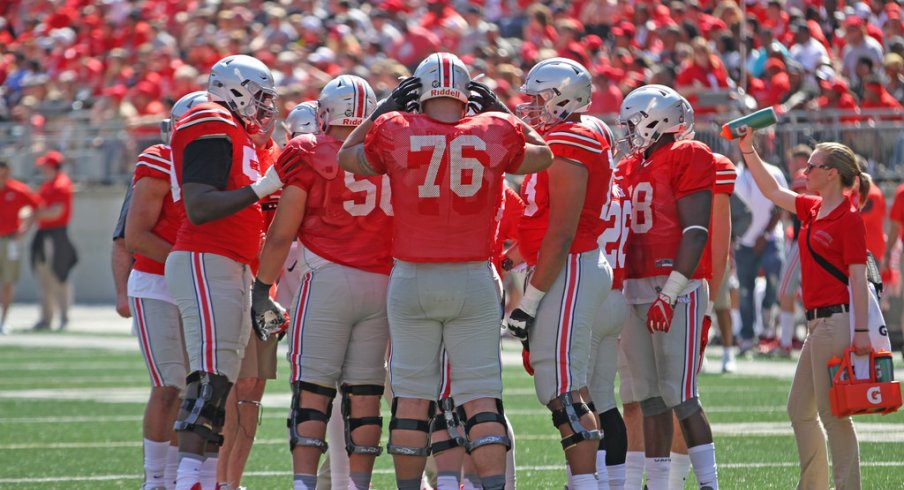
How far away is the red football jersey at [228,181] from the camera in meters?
6.88

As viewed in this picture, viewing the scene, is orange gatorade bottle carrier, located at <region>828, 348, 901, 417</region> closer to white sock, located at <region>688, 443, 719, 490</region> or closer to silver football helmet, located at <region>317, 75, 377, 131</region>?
white sock, located at <region>688, 443, 719, 490</region>

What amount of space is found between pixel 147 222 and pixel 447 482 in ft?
6.64

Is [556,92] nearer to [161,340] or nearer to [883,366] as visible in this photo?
[883,366]

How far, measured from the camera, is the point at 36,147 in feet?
76.9

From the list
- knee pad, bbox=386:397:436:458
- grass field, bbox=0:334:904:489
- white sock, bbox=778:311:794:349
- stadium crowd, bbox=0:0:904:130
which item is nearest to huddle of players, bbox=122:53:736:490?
knee pad, bbox=386:397:436:458

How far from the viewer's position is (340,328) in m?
6.87

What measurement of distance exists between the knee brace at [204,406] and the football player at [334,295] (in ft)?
1.10

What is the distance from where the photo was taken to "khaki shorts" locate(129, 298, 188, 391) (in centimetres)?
746

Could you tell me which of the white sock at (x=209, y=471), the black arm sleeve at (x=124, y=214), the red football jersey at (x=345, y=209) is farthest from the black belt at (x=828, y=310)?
the black arm sleeve at (x=124, y=214)

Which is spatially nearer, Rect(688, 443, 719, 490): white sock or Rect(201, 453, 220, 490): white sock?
Rect(688, 443, 719, 490): white sock

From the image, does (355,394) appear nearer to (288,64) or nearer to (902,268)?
(902,268)

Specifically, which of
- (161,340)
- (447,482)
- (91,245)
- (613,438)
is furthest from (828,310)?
(91,245)

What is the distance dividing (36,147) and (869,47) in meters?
12.6

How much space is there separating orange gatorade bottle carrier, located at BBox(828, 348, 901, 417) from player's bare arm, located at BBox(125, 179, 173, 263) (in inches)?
129
